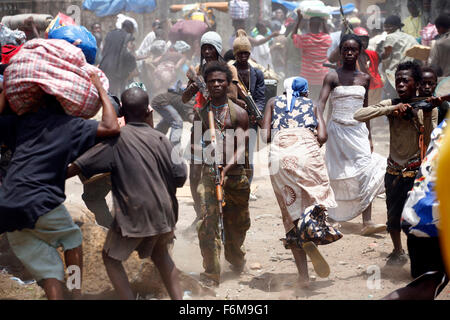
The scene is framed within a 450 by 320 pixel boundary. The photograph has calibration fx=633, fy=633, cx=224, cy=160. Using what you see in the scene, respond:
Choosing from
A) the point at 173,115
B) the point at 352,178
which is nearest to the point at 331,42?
the point at 173,115

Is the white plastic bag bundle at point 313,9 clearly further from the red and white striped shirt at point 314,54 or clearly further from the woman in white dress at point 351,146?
the woman in white dress at point 351,146

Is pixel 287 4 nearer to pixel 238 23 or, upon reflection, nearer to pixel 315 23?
pixel 238 23

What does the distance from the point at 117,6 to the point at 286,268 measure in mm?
13634

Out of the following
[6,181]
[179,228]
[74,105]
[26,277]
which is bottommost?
[179,228]

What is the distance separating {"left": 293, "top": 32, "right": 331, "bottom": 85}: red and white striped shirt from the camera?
1370 centimetres

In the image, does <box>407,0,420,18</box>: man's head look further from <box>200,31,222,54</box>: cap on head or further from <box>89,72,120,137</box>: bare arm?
<box>89,72,120,137</box>: bare arm

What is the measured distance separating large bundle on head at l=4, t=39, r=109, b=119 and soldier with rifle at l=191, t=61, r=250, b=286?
5.42ft

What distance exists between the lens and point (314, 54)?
45.0ft

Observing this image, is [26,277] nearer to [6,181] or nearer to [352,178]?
[6,181]

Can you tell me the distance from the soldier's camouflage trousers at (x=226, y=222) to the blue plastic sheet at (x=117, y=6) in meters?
13.1

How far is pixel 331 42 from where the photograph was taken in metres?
13.9

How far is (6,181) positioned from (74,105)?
2.12 ft

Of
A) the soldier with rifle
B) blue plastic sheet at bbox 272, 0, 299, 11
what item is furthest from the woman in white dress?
blue plastic sheet at bbox 272, 0, 299, 11

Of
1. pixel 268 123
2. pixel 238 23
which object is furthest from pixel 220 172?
pixel 238 23
